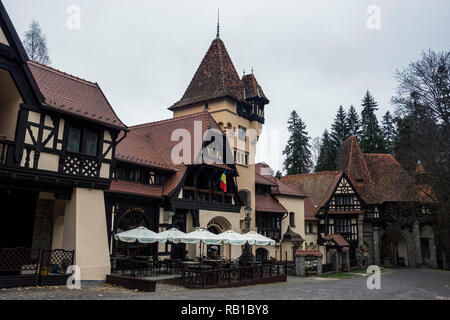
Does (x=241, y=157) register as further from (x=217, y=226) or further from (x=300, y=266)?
(x=300, y=266)

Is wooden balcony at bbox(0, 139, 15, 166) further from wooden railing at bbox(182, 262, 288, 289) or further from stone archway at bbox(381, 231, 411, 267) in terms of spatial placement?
stone archway at bbox(381, 231, 411, 267)

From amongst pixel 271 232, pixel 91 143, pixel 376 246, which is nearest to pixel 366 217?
pixel 376 246

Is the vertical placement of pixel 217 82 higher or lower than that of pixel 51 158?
higher

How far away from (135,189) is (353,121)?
4933cm

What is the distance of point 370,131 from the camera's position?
184 feet

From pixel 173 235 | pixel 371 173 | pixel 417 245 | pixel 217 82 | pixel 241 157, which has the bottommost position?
pixel 417 245

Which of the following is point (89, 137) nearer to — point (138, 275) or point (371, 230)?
point (138, 275)

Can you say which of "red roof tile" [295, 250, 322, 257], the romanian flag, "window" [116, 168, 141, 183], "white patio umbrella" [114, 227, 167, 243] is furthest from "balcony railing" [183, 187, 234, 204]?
"white patio umbrella" [114, 227, 167, 243]

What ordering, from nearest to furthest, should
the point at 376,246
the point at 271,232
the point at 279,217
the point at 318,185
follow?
the point at 271,232 → the point at 279,217 → the point at 376,246 → the point at 318,185

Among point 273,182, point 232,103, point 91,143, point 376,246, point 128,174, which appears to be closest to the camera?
point 91,143

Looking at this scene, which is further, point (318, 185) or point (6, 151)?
point (318, 185)

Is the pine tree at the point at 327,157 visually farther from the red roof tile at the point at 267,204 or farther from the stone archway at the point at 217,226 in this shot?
the stone archway at the point at 217,226

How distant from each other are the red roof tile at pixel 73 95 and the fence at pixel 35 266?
5355mm
